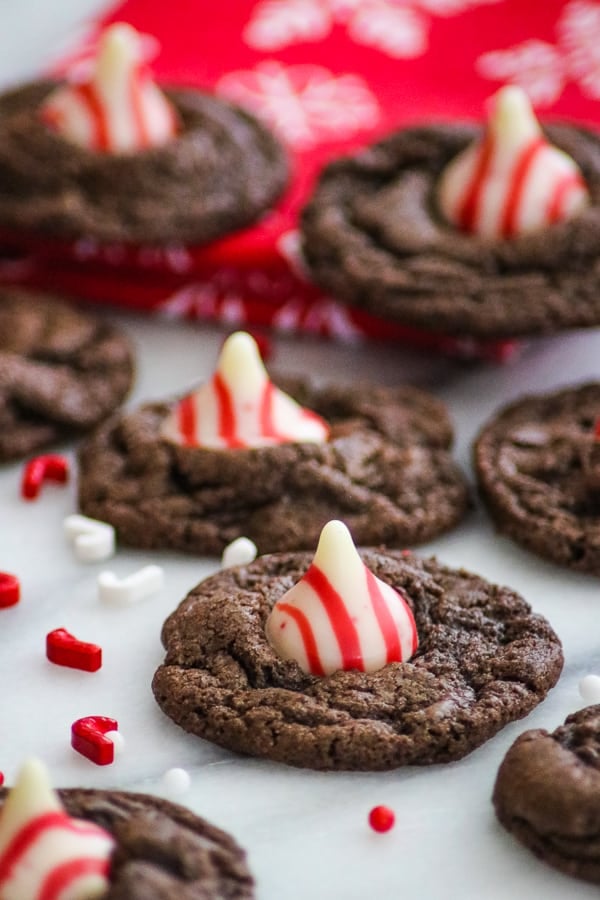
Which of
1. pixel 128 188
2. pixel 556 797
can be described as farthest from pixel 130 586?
pixel 128 188

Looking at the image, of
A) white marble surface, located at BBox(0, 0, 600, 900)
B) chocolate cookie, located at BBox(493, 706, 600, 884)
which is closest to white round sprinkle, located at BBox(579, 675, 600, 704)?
white marble surface, located at BBox(0, 0, 600, 900)

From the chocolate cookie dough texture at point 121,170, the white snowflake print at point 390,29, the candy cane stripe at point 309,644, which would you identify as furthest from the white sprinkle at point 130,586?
the white snowflake print at point 390,29

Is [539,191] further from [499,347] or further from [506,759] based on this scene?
[506,759]

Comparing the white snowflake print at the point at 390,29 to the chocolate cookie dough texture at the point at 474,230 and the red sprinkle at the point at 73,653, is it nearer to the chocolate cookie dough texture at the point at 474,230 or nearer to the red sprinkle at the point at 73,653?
the chocolate cookie dough texture at the point at 474,230

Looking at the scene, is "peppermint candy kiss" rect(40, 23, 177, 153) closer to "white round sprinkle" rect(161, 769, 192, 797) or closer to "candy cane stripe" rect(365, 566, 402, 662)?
"candy cane stripe" rect(365, 566, 402, 662)

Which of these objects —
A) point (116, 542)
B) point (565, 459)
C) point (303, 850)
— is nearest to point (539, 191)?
point (565, 459)
